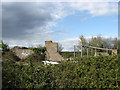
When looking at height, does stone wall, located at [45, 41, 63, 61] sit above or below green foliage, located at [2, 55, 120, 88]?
above

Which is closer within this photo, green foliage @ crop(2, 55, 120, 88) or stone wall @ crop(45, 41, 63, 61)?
green foliage @ crop(2, 55, 120, 88)

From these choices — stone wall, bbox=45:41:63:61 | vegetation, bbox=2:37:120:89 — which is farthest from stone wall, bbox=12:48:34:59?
vegetation, bbox=2:37:120:89

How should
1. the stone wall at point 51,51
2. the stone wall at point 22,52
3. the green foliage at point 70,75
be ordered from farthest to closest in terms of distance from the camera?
the stone wall at point 22,52, the stone wall at point 51,51, the green foliage at point 70,75

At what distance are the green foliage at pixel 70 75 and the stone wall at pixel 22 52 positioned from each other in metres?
6.15

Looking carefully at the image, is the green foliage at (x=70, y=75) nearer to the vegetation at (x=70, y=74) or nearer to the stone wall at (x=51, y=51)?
the vegetation at (x=70, y=74)

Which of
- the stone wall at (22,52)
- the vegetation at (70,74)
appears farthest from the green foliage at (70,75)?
the stone wall at (22,52)

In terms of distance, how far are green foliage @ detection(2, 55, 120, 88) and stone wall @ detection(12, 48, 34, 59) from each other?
6150 millimetres

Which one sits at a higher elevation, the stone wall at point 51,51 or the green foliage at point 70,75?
the stone wall at point 51,51

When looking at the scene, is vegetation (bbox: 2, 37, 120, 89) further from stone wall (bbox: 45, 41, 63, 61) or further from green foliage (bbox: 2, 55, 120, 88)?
stone wall (bbox: 45, 41, 63, 61)

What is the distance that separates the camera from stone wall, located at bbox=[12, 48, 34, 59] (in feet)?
36.7

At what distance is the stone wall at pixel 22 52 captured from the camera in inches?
440

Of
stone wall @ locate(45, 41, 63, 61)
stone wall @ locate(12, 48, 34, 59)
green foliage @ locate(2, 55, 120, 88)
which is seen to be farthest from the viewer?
stone wall @ locate(12, 48, 34, 59)

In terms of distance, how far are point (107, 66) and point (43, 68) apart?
2.02 metres

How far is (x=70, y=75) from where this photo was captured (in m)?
4.54
